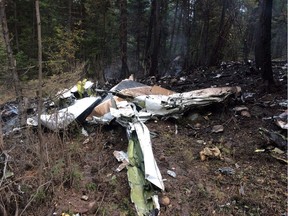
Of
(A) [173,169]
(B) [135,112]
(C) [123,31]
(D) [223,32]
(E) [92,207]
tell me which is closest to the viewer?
(E) [92,207]

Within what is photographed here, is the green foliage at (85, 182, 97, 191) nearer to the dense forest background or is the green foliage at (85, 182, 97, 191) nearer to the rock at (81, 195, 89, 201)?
the rock at (81, 195, 89, 201)

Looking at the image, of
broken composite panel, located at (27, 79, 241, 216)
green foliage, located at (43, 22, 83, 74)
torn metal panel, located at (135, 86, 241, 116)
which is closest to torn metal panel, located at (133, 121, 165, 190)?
broken composite panel, located at (27, 79, 241, 216)

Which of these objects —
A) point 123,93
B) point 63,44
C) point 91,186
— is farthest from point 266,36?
point 63,44

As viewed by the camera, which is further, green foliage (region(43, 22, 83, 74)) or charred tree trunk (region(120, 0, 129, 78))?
green foliage (region(43, 22, 83, 74))

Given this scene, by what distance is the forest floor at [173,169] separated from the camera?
2.66m

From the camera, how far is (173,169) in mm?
3283

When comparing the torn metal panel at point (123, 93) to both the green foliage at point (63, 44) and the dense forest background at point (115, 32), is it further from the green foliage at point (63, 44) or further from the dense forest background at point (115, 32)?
the green foliage at point (63, 44)

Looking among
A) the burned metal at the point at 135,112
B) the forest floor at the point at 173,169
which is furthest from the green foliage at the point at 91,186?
the burned metal at the point at 135,112

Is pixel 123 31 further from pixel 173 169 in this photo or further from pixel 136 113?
pixel 173 169

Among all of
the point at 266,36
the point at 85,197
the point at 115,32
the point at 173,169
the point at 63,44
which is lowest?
the point at 85,197

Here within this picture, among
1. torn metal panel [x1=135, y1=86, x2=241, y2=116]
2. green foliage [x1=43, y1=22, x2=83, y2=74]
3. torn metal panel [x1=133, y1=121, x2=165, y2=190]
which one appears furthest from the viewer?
green foliage [x1=43, y1=22, x2=83, y2=74]

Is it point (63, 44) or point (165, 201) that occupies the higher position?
point (63, 44)

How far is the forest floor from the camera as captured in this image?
266cm

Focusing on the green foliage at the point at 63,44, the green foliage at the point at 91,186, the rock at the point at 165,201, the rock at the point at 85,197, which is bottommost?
the rock at the point at 85,197
